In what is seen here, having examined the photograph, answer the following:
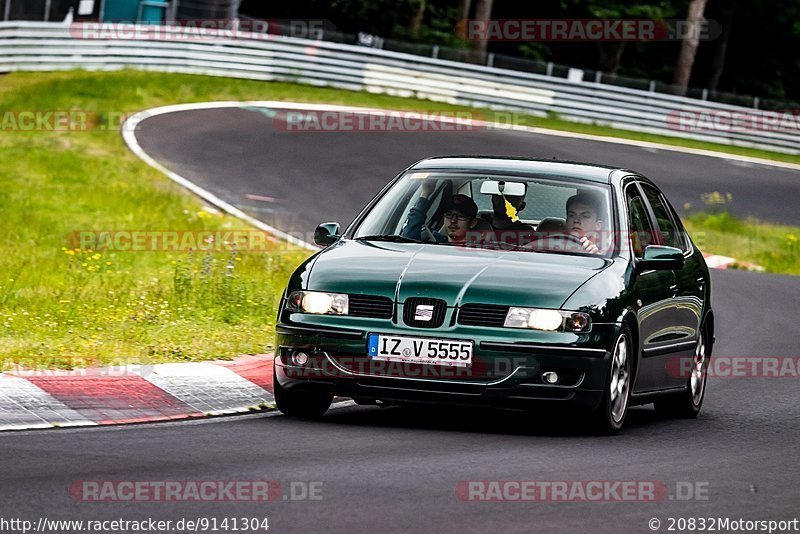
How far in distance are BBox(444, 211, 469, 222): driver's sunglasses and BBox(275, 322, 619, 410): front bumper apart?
1.46m

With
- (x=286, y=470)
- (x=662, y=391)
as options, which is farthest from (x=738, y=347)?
(x=286, y=470)

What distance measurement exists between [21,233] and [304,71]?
58.6 ft

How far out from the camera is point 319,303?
27.2 ft

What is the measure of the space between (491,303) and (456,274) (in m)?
0.30

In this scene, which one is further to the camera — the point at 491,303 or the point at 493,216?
the point at 493,216

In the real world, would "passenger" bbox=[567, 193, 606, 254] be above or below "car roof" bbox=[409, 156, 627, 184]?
below

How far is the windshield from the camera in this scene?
29.8 ft

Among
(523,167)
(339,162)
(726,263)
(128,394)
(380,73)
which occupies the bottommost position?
(339,162)

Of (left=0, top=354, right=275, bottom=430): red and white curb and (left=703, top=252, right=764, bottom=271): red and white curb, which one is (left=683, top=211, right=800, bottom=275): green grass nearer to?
(left=703, top=252, right=764, bottom=271): red and white curb

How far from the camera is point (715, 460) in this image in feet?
25.8

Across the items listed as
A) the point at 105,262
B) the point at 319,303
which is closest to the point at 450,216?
the point at 319,303

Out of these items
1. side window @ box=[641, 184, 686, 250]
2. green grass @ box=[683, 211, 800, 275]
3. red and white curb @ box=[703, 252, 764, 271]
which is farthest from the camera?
green grass @ box=[683, 211, 800, 275]

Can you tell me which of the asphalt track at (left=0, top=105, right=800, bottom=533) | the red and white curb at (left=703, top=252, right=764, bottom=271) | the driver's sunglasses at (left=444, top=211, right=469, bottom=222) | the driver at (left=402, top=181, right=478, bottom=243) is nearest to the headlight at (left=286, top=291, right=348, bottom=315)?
the asphalt track at (left=0, top=105, right=800, bottom=533)

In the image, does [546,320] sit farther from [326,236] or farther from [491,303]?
[326,236]
